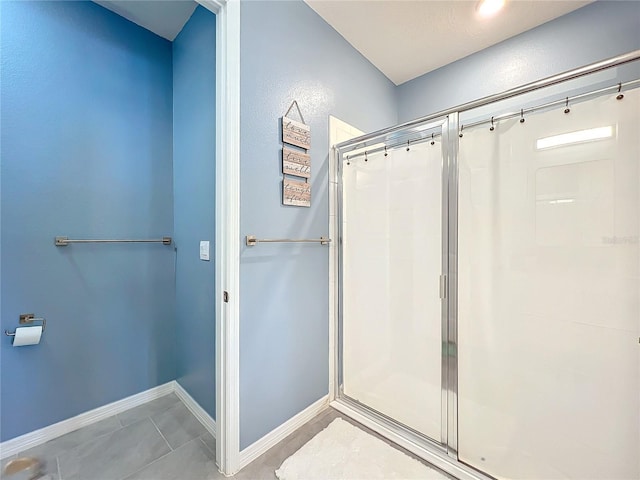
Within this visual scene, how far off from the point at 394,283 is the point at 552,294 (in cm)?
73

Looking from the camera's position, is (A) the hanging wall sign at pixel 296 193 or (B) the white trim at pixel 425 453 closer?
(B) the white trim at pixel 425 453

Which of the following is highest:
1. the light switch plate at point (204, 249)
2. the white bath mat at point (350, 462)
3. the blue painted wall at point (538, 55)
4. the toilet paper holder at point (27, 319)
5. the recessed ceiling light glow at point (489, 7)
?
the recessed ceiling light glow at point (489, 7)

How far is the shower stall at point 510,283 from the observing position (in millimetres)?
991

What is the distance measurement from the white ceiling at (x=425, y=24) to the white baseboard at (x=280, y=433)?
103 inches

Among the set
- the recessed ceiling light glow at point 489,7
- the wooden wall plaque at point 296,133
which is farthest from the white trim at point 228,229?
the recessed ceiling light glow at point 489,7

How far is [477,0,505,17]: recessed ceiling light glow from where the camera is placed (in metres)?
1.65

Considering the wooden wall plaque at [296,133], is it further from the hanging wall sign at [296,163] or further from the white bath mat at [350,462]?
the white bath mat at [350,462]

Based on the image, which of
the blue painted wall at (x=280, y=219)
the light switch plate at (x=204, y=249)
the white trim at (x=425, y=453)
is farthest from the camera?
the light switch plate at (x=204, y=249)

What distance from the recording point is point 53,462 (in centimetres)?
135

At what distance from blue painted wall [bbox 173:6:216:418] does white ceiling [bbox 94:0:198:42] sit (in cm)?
5

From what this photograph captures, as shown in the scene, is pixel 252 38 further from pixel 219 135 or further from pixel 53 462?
pixel 53 462

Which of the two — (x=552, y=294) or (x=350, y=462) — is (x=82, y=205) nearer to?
(x=350, y=462)

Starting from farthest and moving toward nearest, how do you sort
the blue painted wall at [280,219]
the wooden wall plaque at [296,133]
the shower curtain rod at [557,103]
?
the wooden wall plaque at [296,133] < the blue painted wall at [280,219] < the shower curtain rod at [557,103]

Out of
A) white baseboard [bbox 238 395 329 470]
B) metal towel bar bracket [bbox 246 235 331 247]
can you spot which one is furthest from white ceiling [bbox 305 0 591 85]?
white baseboard [bbox 238 395 329 470]
